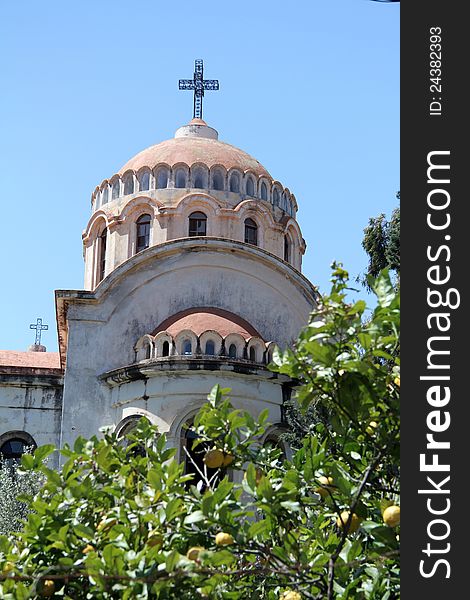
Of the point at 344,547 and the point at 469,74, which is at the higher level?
the point at 469,74

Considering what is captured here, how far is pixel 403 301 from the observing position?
5.48 m

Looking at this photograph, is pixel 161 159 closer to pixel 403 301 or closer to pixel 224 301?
pixel 224 301

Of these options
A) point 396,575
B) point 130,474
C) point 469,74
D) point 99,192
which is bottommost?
point 396,575

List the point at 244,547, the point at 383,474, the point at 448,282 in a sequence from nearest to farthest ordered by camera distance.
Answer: the point at 448,282
the point at 244,547
the point at 383,474

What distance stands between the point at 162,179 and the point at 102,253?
2.46 metres

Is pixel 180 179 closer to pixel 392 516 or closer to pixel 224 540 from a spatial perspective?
pixel 224 540

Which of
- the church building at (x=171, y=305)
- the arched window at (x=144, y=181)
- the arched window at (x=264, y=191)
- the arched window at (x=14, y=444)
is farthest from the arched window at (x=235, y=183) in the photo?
the arched window at (x=14, y=444)

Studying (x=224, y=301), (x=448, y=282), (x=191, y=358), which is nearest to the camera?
(x=448, y=282)

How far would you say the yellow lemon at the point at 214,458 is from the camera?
269 inches

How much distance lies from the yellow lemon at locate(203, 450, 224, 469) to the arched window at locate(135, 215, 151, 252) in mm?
19211

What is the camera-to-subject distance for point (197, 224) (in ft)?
84.6

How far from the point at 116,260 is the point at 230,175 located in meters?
3.53

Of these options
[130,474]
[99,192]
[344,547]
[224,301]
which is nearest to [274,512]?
[344,547]

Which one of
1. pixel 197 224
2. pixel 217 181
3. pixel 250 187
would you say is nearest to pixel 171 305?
pixel 197 224
